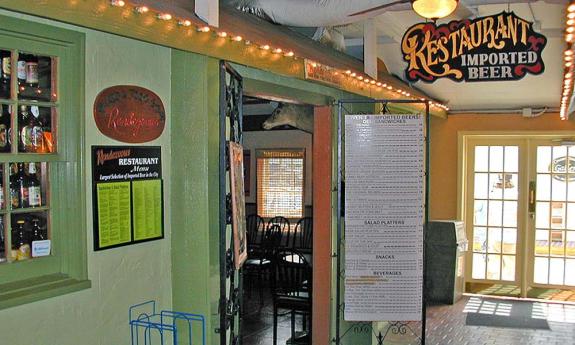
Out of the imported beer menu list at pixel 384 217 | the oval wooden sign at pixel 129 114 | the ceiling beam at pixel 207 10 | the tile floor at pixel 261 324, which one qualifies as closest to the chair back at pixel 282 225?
the tile floor at pixel 261 324

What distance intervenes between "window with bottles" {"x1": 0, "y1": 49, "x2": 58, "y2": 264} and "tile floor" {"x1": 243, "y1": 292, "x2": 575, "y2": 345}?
360cm

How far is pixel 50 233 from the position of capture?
9.59ft

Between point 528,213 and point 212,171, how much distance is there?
20.2 ft

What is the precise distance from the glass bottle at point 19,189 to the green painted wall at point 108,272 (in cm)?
31

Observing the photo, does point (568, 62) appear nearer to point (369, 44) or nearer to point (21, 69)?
point (369, 44)

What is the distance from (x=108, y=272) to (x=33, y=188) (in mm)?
599

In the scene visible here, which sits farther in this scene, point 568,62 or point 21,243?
point 568,62

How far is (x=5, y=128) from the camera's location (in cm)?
273

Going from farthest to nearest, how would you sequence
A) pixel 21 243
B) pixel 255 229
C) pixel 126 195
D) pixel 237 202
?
pixel 255 229 < pixel 237 202 < pixel 126 195 < pixel 21 243

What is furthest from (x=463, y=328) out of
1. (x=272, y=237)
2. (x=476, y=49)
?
(x=476, y=49)

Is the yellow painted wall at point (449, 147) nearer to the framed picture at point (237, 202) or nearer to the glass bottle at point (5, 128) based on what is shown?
the framed picture at point (237, 202)

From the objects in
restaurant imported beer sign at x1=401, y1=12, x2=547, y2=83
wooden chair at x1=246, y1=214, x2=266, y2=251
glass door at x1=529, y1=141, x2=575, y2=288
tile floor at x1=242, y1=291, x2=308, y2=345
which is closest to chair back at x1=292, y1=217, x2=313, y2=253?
wooden chair at x1=246, y1=214, x2=266, y2=251

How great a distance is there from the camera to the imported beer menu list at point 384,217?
477 centimetres

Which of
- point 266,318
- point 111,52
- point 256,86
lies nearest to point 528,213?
point 266,318
